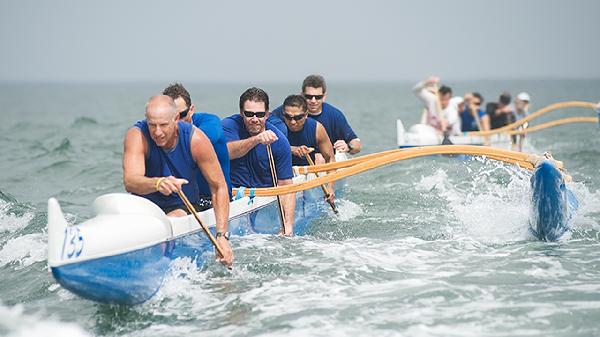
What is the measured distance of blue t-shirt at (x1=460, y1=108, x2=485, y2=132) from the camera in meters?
17.5

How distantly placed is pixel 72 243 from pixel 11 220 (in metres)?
5.25

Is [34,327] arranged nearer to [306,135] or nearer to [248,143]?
Result: [248,143]

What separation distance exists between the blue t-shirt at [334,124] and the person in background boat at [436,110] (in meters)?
6.22

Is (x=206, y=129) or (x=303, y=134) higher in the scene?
(x=206, y=129)

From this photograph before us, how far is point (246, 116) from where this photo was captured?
7984mm

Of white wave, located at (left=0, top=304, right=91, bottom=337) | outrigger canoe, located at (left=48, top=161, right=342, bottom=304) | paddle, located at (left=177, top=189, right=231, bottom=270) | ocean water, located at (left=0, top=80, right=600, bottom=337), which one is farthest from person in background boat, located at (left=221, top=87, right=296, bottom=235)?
white wave, located at (left=0, top=304, right=91, bottom=337)

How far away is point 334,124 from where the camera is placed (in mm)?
10617

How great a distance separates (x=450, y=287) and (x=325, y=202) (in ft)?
13.1

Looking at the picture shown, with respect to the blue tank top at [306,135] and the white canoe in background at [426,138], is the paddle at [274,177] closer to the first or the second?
the blue tank top at [306,135]

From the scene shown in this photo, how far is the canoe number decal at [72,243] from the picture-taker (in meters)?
5.11

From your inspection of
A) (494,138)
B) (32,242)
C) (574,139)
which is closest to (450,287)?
(32,242)

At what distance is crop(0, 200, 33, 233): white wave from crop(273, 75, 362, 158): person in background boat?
138 inches

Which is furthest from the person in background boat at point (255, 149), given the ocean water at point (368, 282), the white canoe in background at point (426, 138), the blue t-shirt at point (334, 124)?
the white canoe in background at point (426, 138)

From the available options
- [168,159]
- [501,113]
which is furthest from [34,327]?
[501,113]
